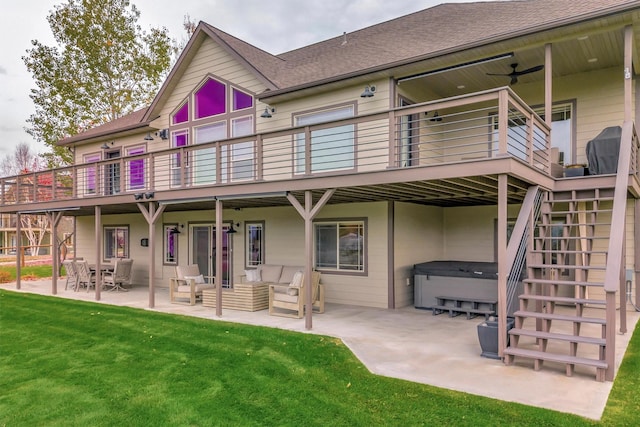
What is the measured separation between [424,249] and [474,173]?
16.7 feet

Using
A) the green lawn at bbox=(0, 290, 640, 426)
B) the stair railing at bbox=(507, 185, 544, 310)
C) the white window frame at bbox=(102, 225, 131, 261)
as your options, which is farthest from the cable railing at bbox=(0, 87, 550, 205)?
the green lawn at bbox=(0, 290, 640, 426)

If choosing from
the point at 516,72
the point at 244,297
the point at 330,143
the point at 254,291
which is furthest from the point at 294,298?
the point at 516,72

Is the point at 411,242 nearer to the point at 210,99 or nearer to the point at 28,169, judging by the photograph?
the point at 210,99

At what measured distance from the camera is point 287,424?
13.5 feet

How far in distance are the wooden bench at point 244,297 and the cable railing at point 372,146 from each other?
2.38m

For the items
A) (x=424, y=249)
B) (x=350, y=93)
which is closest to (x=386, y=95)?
(x=350, y=93)

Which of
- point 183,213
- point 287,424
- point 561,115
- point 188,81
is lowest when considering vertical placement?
point 287,424

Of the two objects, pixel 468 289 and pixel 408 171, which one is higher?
pixel 408 171

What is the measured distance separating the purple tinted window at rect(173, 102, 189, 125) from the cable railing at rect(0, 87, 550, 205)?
1.19 meters

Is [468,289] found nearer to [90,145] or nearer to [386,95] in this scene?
[386,95]

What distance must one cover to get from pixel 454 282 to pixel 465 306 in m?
0.54

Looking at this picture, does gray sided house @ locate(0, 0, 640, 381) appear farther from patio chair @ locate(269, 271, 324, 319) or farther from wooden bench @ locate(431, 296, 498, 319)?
patio chair @ locate(269, 271, 324, 319)

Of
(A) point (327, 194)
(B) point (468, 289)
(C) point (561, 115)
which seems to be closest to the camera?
(A) point (327, 194)

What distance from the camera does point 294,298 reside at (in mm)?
8867
